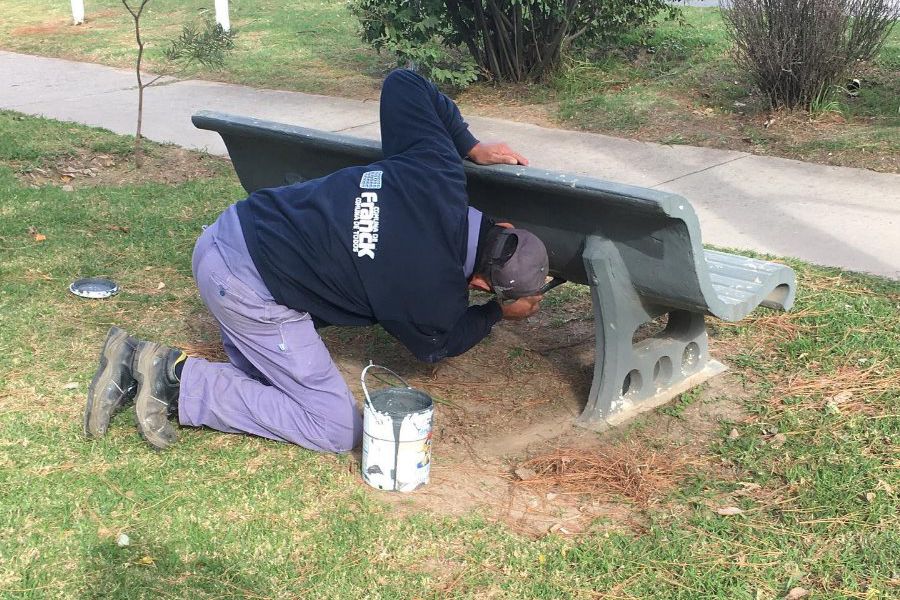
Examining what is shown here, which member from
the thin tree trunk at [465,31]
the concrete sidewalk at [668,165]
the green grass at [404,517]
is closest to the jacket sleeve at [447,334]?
the green grass at [404,517]

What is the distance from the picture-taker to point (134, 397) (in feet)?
12.4

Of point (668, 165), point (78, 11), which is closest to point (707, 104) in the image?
point (668, 165)

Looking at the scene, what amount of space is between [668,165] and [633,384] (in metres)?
3.41

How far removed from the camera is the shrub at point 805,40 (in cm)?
738

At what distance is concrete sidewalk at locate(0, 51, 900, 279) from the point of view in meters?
5.54

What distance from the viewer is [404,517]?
3.20 meters

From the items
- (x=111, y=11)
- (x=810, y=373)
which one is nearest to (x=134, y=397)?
(x=810, y=373)

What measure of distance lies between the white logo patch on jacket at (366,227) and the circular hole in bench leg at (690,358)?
58.7 inches

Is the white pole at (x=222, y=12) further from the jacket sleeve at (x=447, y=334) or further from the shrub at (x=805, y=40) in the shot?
the jacket sleeve at (x=447, y=334)

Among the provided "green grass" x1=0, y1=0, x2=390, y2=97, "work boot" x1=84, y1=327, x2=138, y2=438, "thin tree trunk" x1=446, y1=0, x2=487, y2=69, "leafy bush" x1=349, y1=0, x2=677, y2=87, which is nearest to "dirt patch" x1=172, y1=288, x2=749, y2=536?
"work boot" x1=84, y1=327, x2=138, y2=438

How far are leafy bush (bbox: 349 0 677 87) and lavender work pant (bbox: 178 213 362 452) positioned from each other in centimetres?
558

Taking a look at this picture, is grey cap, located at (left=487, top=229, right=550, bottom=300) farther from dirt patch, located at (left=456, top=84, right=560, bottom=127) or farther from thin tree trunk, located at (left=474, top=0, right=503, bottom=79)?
thin tree trunk, located at (left=474, top=0, right=503, bottom=79)

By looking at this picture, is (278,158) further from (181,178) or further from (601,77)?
(601,77)

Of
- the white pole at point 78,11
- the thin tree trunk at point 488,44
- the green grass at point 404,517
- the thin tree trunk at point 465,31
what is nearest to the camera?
the green grass at point 404,517
